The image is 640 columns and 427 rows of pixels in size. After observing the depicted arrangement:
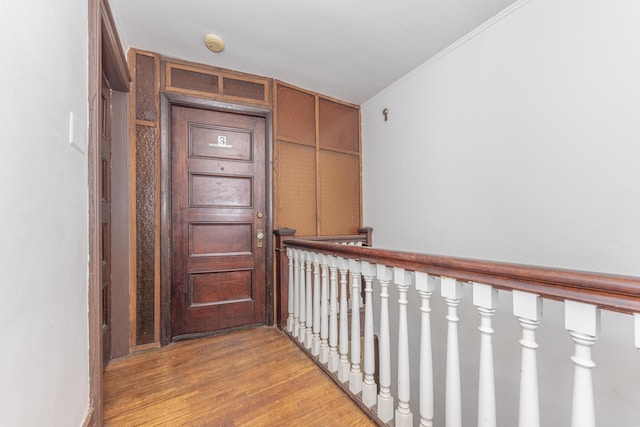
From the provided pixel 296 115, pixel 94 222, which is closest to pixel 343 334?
pixel 94 222

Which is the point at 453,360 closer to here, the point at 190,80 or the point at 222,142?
the point at 222,142

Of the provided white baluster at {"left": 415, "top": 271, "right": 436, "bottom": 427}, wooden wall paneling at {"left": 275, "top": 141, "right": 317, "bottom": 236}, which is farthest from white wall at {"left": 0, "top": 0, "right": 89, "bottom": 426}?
wooden wall paneling at {"left": 275, "top": 141, "right": 317, "bottom": 236}

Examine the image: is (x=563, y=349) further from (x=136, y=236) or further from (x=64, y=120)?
(x=136, y=236)

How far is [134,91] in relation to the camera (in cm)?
210

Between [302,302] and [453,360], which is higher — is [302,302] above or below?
below

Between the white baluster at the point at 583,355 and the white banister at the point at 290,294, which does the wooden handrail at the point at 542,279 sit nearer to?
the white baluster at the point at 583,355

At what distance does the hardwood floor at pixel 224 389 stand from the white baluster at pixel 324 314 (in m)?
0.11

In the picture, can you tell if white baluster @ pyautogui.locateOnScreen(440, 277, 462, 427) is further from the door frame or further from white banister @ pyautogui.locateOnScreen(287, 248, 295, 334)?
the door frame

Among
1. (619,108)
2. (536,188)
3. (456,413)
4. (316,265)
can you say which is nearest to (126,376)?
(316,265)

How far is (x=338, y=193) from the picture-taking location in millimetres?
3080

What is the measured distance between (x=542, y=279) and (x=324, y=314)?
130 cm

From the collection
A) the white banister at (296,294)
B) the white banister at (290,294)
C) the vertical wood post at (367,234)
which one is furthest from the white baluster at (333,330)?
the vertical wood post at (367,234)

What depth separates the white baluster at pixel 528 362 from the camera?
767 millimetres

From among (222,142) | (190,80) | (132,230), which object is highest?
(190,80)
